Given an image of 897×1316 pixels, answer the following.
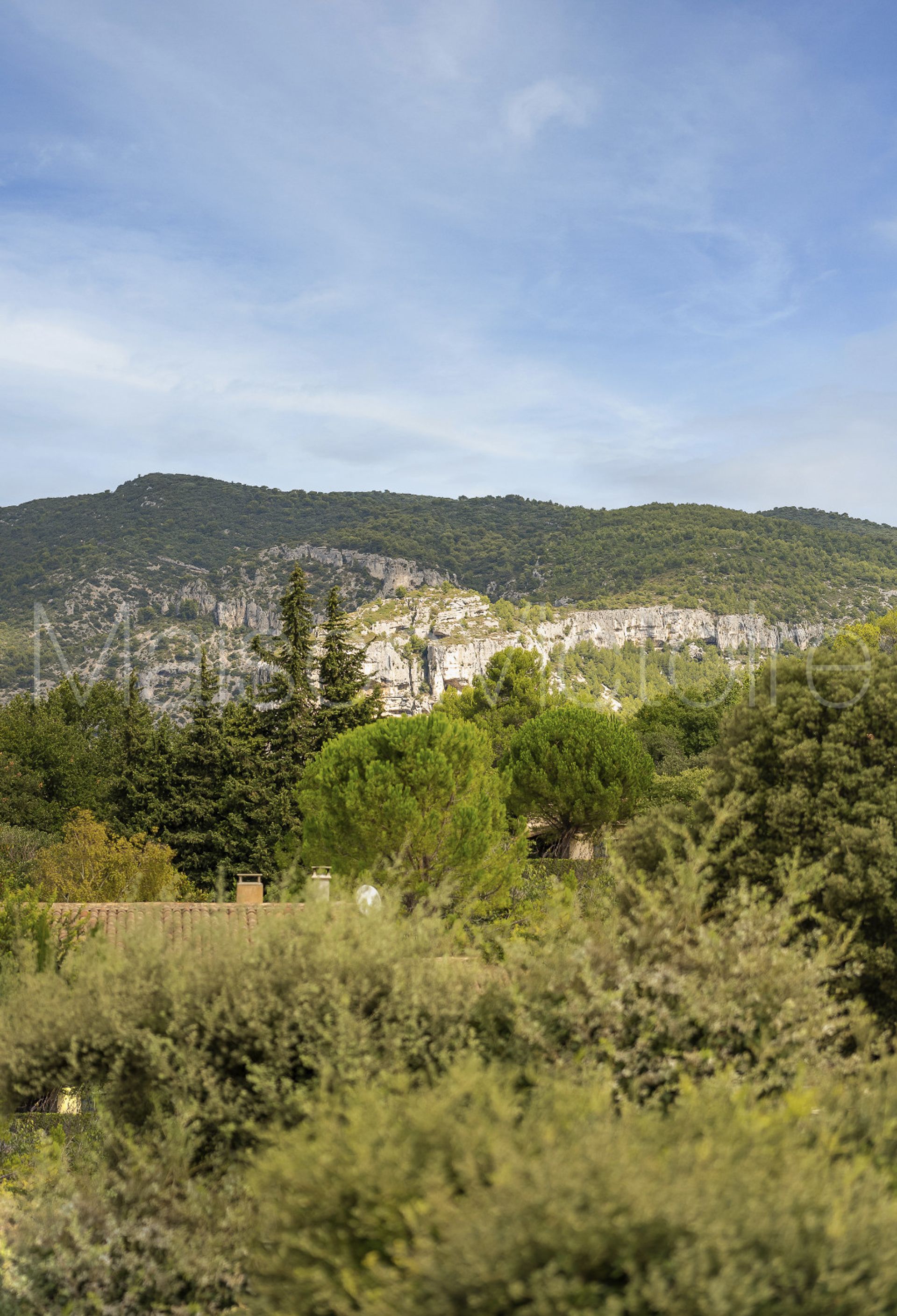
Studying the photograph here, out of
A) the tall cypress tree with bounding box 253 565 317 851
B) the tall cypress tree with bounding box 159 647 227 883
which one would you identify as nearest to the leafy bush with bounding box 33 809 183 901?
the tall cypress tree with bounding box 159 647 227 883

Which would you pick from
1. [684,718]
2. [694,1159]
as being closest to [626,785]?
[684,718]

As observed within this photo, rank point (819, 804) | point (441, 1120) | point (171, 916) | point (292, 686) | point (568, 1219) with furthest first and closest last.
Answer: point (292, 686) < point (171, 916) < point (819, 804) < point (441, 1120) < point (568, 1219)

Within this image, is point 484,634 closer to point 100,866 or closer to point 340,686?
point 340,686

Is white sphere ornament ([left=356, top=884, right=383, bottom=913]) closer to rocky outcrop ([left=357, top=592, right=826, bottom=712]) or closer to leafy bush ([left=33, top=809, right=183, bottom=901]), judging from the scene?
leafy bush ([left=33, top=809, right=183, bottom=901])

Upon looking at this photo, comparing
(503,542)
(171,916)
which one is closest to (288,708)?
(171,916)

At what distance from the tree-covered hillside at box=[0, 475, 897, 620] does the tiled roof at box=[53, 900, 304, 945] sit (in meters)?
96.3

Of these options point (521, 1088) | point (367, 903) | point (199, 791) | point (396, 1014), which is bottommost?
point (199, 791)

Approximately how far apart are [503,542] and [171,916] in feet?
462

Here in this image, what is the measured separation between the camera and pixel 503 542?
505ft

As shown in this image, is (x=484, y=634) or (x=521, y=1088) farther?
(x=484, y=634)

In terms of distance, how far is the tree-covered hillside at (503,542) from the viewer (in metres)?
112

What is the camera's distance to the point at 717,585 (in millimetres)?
114000

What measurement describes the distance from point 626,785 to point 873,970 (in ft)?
82.9

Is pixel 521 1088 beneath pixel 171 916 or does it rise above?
above
